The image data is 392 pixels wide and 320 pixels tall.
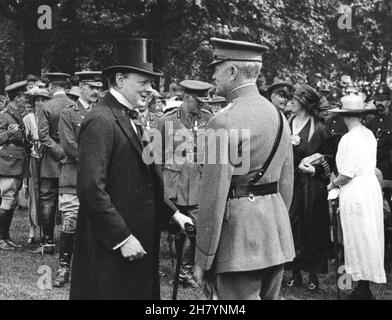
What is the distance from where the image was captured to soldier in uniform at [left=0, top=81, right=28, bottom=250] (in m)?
11.1

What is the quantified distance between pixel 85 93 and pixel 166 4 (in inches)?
399

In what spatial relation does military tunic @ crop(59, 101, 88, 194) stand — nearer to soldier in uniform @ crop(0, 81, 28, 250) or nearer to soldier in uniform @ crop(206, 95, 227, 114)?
soldier in uniform @ crop(0, 81, 28, 250)

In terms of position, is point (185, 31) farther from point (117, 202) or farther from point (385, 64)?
point (117, 202)

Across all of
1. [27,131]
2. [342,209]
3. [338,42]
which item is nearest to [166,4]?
[338,42]

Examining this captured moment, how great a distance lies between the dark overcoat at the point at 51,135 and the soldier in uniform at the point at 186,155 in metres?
1.59

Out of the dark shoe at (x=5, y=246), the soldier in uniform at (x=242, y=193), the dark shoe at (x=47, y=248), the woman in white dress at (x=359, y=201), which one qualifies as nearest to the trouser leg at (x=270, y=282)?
the soldier in uniform at (x=242, y=193)

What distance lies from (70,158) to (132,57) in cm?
388

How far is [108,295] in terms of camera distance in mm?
5164

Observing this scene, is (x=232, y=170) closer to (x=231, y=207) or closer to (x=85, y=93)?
(x=231, y=207)

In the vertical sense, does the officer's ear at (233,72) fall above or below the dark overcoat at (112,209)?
above

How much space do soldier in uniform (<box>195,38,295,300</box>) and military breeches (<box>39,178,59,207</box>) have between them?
5747mm

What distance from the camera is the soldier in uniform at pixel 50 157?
33.9 ft

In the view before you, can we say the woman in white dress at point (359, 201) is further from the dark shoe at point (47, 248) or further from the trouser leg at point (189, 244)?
the dark shoe at point (47, 248)

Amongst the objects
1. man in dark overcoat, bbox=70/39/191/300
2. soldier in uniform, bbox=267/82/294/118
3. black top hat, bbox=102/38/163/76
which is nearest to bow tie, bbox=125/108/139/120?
man in dark overcoat, bbox=70/39/191/300
